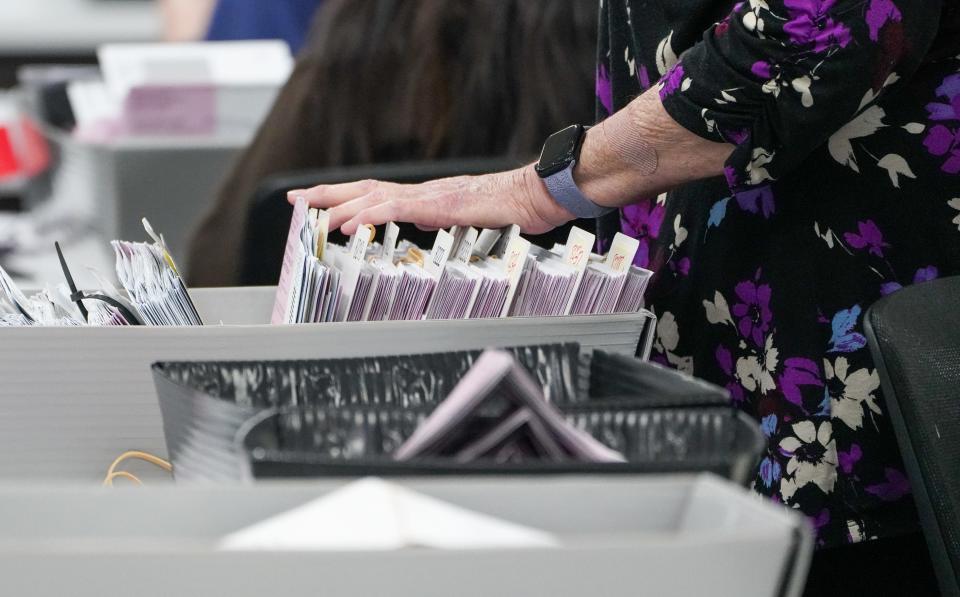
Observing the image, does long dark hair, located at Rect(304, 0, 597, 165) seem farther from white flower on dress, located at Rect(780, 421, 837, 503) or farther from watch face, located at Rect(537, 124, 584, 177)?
white flower on dress, located at Rect(780, 421, 837, 503)

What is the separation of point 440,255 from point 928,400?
0.36 metres

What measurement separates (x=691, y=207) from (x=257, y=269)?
729mm

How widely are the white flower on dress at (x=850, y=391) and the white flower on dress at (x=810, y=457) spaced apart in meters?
0.02

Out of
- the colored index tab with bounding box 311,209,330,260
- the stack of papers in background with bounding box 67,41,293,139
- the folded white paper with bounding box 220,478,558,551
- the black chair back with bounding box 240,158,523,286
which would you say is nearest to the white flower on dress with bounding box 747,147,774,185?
the colored index tab with bounding box 311,209,330,260

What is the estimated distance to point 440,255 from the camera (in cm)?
85

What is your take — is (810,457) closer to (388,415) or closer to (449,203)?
(449,203)

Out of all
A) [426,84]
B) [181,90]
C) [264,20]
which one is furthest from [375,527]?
[264,20]

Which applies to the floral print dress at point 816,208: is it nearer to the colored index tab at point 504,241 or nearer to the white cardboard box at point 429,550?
the colored index tab at point 504,241

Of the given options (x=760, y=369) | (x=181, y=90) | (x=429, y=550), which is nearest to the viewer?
(x=429, y=550)

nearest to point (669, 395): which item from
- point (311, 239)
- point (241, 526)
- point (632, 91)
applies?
point (241, 526)

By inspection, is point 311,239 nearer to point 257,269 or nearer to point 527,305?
point 527,305

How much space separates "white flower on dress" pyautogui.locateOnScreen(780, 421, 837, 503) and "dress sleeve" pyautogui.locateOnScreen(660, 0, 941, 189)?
0.21m

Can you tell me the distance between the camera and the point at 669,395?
61cm

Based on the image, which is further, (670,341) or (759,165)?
(670,341)
